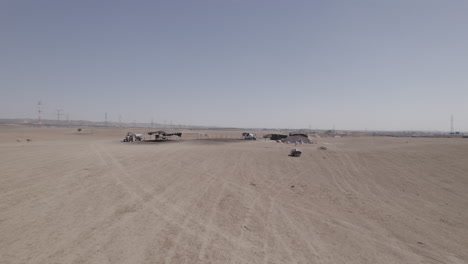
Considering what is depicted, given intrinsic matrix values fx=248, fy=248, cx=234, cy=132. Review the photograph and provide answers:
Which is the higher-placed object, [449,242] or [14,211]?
[14,211]

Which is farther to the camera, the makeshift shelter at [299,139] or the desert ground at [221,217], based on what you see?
the makeshift shelter at [299,139]

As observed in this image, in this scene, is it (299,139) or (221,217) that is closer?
(221,217)

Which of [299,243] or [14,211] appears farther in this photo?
[14,211]

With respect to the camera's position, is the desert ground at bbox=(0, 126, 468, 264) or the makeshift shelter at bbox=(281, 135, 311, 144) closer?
the desert ground at bbox=(0, 126, 468, 264)

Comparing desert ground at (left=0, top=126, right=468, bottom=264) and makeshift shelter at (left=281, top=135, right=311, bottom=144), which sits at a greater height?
makeshift shelter at (left=281, top=135, right=311, bottom=144)

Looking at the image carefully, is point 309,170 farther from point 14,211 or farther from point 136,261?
point 14,211

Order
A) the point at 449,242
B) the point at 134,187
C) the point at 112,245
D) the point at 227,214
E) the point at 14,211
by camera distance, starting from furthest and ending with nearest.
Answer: the point at 134,187, the point at 227,214, the point at 14,211, the point at 449,242, the point at 112,245

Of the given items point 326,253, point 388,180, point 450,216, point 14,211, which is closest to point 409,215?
point 450,216

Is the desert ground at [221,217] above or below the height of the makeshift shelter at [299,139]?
below

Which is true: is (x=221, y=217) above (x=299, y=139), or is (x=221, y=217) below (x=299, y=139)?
below

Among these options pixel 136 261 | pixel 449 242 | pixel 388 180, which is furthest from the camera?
pixel 388 180
